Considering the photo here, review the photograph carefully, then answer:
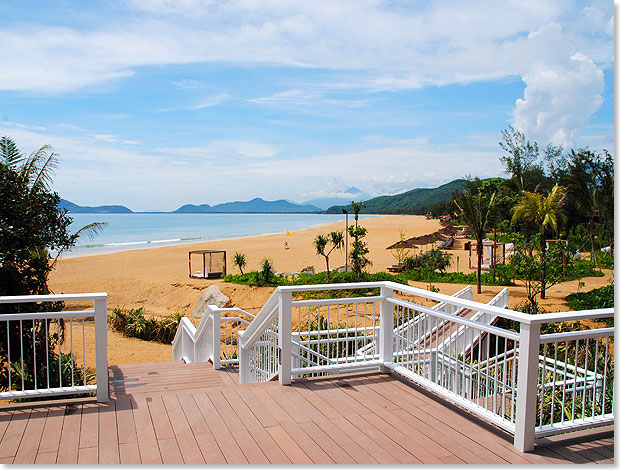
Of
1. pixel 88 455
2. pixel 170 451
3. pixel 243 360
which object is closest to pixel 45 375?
pixel 243 360

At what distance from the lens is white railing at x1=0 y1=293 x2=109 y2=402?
13.9 ft

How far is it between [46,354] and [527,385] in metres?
4.83

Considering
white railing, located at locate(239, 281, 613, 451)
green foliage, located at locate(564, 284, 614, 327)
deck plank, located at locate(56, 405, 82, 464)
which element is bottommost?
green foliage, located at locate(564, 284, 614, 327)

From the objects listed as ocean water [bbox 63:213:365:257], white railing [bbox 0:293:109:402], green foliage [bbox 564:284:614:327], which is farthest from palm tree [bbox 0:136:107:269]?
green foliage [bbox 564:284:614:327]

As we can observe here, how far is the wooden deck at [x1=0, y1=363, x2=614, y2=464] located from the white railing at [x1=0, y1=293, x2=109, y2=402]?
17 cm

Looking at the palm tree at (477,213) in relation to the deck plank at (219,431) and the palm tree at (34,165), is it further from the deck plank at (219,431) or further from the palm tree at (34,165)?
the deck plank at (219,431)

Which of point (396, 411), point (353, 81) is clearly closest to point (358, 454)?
point (396, 411)

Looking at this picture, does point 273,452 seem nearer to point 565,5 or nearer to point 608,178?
point 565,5

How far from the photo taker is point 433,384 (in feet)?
14.9

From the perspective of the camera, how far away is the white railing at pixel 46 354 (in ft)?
13.9

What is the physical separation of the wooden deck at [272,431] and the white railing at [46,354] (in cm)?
17

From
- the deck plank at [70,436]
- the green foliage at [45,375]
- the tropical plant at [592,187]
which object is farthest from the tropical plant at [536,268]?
the deck plank at [70,436]

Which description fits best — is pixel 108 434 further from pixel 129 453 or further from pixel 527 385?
pixel 527 385

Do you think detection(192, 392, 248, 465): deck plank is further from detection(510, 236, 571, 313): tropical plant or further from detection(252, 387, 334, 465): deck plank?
detection(510, 236, 571, 313): tropical plant
